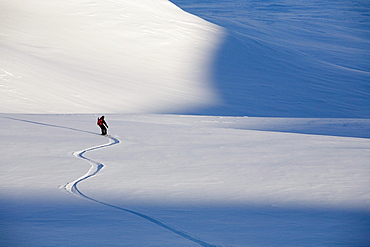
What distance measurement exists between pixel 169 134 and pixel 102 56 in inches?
662

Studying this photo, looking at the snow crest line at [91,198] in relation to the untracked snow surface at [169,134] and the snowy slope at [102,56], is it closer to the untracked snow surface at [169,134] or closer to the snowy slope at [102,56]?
the untracked snow surface at [169,134]

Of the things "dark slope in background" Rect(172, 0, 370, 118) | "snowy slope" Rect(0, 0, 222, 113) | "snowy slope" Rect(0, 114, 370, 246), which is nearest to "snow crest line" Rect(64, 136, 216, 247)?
"snowy slope" Rect(0, 114, 370, 246)

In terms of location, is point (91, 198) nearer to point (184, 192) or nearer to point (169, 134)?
point (184, 192)

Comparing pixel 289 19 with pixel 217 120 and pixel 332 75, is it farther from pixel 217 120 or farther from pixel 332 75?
pixel 217 120

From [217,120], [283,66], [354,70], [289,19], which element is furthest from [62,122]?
[289,19]

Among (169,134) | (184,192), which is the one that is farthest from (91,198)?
(169,134)

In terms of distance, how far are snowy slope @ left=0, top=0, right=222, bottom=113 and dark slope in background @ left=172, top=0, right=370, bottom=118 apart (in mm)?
1414

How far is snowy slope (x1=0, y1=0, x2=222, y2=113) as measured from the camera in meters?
21.0

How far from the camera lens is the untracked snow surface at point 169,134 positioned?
16.4 feet

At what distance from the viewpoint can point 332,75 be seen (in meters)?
29.8

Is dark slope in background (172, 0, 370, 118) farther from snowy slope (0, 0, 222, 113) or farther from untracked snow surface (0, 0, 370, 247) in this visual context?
snowy slope (0, 0, 222, 113)

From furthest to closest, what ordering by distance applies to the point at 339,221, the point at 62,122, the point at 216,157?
the point at 62,122
the point at 216,157
the point at 339,221

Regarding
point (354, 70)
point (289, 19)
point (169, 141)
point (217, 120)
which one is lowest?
point (169, 141)

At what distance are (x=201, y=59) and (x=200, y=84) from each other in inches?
134
